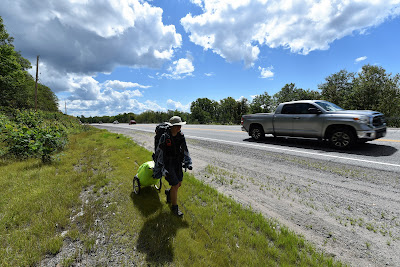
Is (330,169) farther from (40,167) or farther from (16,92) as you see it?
(16,92)

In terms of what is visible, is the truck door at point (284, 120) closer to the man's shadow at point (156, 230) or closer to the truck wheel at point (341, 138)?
the truck wheel at point (341, 138)

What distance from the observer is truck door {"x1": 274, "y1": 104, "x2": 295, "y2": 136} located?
323 inches

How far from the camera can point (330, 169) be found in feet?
15.6

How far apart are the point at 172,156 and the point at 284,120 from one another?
734 cm

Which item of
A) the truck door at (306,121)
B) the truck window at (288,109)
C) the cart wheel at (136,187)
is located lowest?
the cart wheel at (136,187)

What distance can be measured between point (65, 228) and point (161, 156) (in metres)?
1.91

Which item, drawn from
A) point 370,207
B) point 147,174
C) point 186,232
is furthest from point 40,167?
point 370,207

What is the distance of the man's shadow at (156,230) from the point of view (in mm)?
2131

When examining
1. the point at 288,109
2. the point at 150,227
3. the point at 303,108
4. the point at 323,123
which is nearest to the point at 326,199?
the point at 150,227

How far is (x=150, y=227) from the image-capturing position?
8.70ft

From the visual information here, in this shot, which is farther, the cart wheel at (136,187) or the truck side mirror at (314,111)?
the truck side mirror at (314,111)

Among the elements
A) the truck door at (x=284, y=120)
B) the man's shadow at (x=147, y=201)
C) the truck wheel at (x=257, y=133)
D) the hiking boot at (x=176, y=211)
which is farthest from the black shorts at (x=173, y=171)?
the truck wheel at (x=257, y=133)

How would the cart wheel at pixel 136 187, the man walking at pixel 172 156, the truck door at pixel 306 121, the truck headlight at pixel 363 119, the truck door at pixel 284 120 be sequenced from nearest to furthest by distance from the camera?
1. the man walking at pixel 172 156
2. the cart wheel at pixel 136 187
3. the truck headlight at pixel 363 119
4. the truck door at pixel 306 121
5. the truck door at pixel 284 120

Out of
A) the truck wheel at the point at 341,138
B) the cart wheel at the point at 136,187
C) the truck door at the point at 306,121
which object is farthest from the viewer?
the truck door at the point at 306,121
